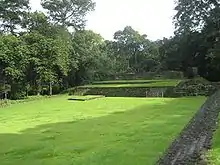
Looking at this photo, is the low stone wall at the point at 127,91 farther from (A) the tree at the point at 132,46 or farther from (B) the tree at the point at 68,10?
(A) the tree at the point at 132,46

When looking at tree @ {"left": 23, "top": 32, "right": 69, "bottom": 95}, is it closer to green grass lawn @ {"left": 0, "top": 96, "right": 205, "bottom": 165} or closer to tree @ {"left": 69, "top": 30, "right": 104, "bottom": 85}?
tree @ {"left": 69, "top": 30, "right": 104, "bottom": 85}

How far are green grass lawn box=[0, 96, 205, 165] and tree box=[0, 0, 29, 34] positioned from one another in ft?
69.9

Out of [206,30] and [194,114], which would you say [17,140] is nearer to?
[194,114]

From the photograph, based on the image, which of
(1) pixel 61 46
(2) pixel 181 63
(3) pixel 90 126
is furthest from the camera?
(2) pixel 181 63

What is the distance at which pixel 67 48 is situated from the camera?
3934cm

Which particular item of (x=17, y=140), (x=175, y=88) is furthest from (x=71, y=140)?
(x=175, y=88)

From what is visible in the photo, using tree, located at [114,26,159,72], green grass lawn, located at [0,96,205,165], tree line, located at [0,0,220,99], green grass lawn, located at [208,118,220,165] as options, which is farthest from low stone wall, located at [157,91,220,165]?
tree, located at [114,26,159,72]

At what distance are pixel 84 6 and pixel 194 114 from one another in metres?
30.5

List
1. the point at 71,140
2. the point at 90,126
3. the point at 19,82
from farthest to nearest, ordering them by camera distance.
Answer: the point at 19,82 → the point at 90,126 → the point at 71,140

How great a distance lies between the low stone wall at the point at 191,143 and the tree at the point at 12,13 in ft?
95.0

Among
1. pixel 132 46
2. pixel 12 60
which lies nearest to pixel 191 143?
pixel 12 60

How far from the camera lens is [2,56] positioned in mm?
31406

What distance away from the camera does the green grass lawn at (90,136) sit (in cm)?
1023

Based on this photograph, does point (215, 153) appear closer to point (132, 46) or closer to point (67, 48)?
point (67, 48)
